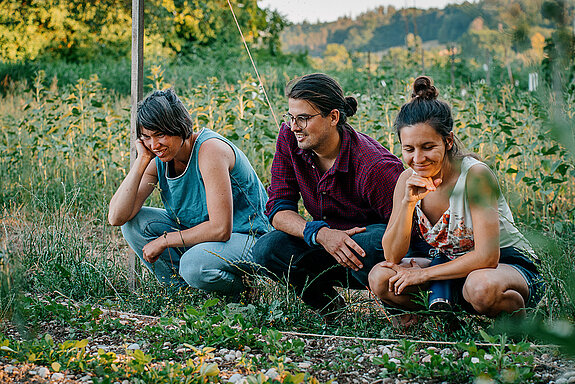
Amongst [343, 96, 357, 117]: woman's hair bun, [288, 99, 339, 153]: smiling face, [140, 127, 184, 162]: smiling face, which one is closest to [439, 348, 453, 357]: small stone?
[288, 99, 339, 153]: smiling face

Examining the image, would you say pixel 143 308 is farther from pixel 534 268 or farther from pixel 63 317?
pixel 534 268

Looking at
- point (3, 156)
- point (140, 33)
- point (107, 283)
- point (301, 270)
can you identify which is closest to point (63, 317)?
point (107, 283)

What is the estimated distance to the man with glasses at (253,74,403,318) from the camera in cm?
273

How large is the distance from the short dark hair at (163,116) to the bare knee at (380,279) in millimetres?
1210

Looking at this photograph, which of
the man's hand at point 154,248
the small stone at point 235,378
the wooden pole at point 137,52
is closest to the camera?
the small stone at point 235,378

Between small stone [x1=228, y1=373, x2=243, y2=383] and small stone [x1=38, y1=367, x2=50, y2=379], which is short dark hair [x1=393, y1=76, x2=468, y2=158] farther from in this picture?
small stone [x1=38, y1=367, x2=50, y2=379]

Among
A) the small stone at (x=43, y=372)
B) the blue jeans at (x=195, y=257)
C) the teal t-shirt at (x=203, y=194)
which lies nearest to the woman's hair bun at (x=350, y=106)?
the teal t-shirt at (x=203, y=194)

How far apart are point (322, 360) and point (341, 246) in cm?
57

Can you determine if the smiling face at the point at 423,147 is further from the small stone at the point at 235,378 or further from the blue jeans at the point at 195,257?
the small stone at the point at 235,378

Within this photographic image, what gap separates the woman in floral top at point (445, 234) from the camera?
231 centimetres

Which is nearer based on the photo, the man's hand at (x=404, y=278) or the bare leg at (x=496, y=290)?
the bare leg at (x=496, y=290)

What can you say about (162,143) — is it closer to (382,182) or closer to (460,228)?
(382,182)

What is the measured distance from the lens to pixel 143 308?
303 cm

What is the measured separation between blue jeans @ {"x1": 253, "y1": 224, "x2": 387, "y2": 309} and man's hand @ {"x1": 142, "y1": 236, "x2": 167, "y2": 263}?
503 mm
